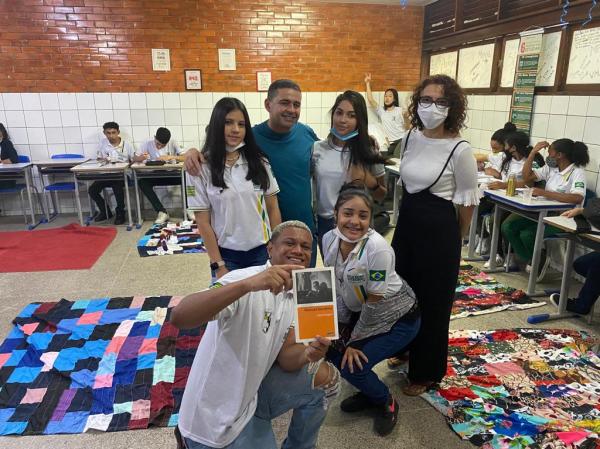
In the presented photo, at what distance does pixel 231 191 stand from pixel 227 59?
494 cm

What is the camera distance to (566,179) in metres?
3.83

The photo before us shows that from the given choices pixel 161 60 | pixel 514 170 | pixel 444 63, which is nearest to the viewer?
pixel 514 170

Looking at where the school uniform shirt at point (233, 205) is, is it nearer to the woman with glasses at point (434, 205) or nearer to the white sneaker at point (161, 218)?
the woman with glasses at point (434, 205)

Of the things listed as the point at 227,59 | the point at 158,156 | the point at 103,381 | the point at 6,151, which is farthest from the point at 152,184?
the point at 103,381

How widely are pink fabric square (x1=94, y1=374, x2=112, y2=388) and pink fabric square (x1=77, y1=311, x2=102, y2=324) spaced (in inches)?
29.4

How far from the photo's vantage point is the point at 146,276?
422 cm

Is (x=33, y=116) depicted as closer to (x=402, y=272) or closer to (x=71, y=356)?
(x=71, y=356)

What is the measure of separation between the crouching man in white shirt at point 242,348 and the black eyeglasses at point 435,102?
101cm

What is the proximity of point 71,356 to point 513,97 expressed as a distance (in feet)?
15.8

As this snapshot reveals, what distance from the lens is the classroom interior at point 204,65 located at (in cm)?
475

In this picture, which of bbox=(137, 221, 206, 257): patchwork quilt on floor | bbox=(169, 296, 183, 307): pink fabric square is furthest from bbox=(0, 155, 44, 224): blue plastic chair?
bbox=(169, 296, 183, 307): pink fabric square

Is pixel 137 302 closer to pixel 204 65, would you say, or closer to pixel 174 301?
pixel 174 301

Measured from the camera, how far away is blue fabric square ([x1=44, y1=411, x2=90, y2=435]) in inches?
87.2

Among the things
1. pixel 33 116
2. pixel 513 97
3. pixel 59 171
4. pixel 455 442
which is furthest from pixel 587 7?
pixel 33 116
